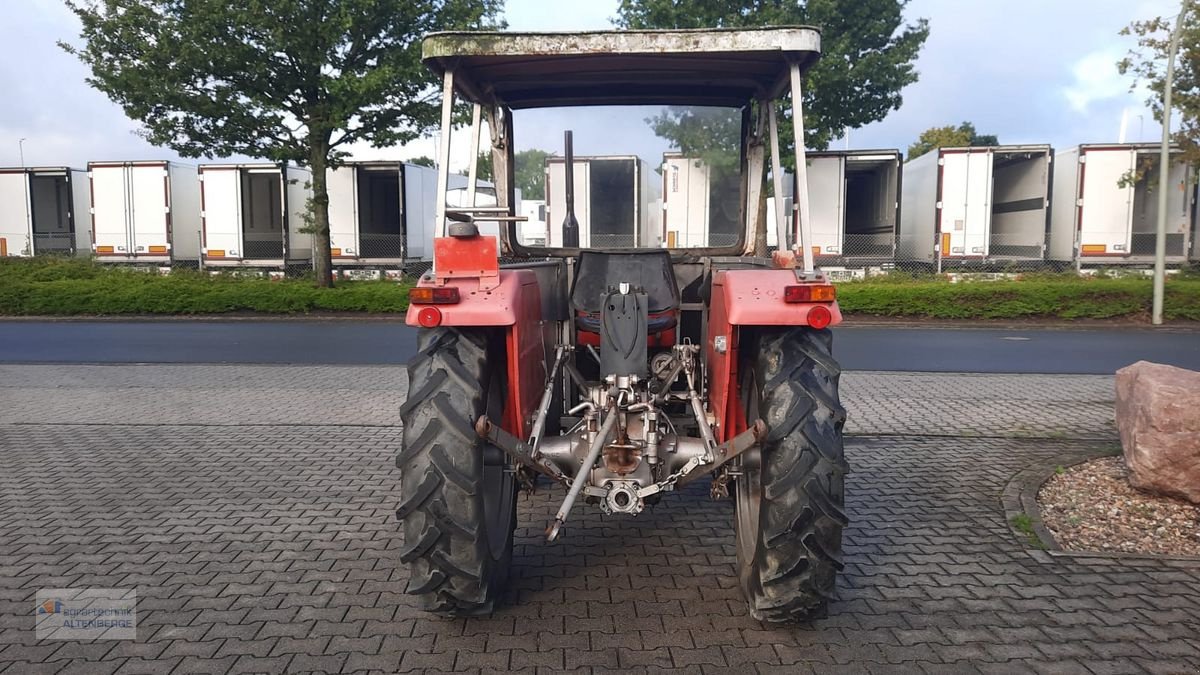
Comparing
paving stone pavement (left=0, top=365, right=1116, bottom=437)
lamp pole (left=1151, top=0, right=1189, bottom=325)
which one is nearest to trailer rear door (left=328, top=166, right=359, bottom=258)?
paving stone pavement (left=0, top=365, right=1116, bottom=437)

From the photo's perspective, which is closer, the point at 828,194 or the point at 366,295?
the point at 366,295

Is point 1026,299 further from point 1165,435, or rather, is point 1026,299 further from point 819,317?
point 819,317

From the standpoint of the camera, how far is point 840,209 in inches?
848

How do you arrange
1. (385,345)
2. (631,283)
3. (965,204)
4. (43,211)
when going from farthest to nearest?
(43,211)
(965,204)
(385,345)
(631,283)

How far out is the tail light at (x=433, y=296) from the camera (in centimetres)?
394

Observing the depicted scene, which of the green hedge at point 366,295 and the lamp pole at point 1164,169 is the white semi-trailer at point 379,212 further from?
the lamp pole at point 1164,169

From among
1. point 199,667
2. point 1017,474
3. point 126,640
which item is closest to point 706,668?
point 199,667

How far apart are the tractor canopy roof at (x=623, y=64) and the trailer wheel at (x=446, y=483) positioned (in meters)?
1.39

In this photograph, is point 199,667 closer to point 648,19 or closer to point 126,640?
point 126,640

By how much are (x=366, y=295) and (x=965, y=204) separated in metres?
14.5

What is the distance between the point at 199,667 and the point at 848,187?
75.8 ft

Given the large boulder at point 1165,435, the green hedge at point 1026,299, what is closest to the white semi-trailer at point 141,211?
the green hedge at point 1026,299

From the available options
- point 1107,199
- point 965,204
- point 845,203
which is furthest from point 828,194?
point 1107,199

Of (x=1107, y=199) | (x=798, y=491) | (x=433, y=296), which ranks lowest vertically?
(x=798, y=491)
